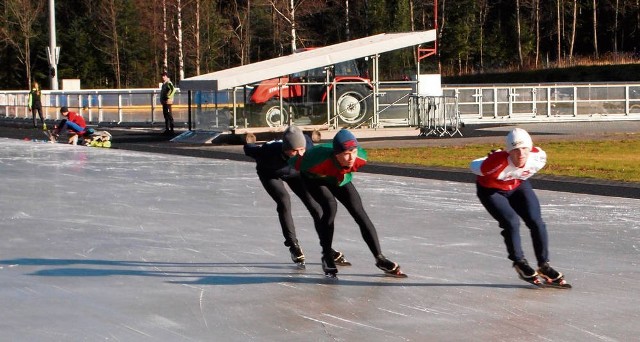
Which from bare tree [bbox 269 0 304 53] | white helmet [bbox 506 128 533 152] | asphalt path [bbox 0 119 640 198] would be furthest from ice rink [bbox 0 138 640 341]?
bare tree [bbox 269 0 304 53]

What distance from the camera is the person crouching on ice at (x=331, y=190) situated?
7.96m

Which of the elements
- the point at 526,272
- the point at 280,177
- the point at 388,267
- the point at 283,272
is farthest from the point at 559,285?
the point at 280,177

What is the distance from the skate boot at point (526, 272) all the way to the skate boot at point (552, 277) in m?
0.05

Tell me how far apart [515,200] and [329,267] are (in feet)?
4.66

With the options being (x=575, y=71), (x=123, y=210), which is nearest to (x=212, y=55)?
(x=575, y=71)

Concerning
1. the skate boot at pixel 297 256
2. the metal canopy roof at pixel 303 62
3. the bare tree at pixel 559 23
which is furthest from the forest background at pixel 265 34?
the skate boot at pixel 297 256

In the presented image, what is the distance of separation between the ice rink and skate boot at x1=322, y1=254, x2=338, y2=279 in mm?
72

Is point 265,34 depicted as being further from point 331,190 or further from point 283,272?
point 331,190

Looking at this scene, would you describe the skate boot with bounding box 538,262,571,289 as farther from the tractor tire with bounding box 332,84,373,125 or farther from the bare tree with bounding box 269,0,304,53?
the bare tree with bounding box 269,0,304,53

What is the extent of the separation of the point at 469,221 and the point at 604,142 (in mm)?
15063

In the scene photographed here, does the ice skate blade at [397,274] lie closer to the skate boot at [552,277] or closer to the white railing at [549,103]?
the skate boot at [552,277]

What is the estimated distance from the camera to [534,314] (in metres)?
6.89

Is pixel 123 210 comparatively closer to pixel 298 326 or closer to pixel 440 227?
pixel 440 227

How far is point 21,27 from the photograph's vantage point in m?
61.8
